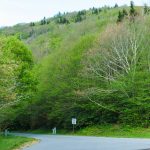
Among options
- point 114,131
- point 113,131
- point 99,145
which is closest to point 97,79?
point 113,131

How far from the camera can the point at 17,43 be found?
55000mm

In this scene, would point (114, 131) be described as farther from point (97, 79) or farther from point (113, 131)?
point (97, 79)

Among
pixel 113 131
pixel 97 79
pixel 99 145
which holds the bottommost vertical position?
pixel 113 131

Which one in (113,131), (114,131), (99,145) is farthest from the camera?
(113,131)

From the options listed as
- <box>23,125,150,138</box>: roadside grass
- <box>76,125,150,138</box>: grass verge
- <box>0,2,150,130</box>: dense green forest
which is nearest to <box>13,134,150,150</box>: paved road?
<box>23,125,150,138</box>: roadside grass

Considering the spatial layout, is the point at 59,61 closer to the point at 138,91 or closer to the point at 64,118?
the point at 64,118

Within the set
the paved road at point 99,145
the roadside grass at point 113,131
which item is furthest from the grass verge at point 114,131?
the paved road at point 99,145

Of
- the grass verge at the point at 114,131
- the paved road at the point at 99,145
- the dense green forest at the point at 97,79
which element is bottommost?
the grass verge at the point at 114,131

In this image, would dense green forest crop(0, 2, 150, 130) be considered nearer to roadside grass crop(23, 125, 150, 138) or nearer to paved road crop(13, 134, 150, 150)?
roadside grass crop(23, 125, 150, 138)

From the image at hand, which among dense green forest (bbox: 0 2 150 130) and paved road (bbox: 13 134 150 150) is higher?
dense green forest (bbox: 0 2 150 130)

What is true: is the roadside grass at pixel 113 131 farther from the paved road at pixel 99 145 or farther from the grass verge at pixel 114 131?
the paved road at pixel 99 145

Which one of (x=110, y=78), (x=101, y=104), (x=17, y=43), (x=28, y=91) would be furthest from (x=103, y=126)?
(x=17, y=43)

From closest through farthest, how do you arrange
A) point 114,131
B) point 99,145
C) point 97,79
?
point 99,145
point 114,131
point 97,79

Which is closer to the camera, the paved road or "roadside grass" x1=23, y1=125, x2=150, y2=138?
the paved road
